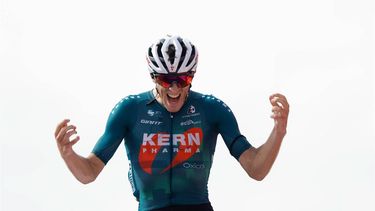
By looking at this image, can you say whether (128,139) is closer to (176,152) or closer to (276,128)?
(176,152)

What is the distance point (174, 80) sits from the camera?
49.8 ft

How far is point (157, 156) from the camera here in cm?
1551

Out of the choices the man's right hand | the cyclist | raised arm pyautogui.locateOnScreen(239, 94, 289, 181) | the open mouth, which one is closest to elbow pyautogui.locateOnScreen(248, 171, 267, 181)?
raised arm pyautogui.locateOnScreen(239, 94, 289, 181)

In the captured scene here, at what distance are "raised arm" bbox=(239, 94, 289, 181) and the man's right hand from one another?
7.77ft

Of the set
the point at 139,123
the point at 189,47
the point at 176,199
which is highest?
the point at 189,47

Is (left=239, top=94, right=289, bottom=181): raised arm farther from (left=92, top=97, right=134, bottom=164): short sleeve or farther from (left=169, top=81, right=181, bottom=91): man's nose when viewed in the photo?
(left=92, top=97, right=134, bottom=164): short sleeve

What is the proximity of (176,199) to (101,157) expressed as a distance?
118 cm

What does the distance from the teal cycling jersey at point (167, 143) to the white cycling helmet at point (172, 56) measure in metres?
0.60

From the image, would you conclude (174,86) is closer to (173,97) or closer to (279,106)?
(173,97)

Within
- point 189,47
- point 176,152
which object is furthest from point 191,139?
point 189,47

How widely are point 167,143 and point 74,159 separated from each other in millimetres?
1509

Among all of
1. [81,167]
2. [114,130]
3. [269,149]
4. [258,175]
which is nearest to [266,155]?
[269,149]

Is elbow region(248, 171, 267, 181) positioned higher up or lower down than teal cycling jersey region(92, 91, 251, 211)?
lower down

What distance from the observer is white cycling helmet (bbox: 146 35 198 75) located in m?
15.3
